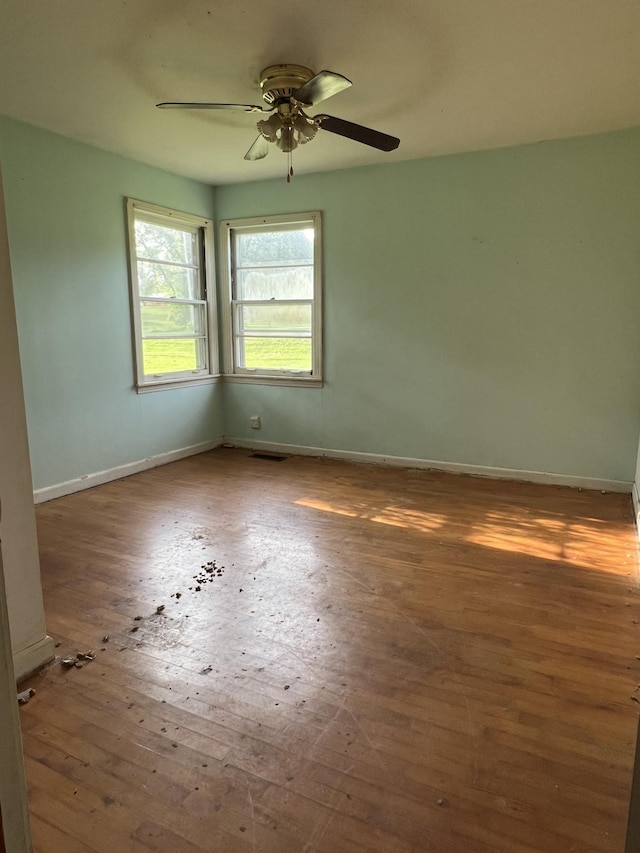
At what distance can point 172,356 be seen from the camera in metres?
5.29

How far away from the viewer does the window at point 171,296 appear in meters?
4.80

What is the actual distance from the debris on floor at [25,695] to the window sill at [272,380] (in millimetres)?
3805

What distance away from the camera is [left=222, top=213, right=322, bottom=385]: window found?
17.3 ft

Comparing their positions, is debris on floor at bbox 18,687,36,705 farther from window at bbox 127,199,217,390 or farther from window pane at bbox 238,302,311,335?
window pane at bbox 238,302,311,335

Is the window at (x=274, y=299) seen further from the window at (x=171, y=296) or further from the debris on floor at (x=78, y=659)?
the debris on floor at (x=78, y=659)

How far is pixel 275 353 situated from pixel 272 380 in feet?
0.94

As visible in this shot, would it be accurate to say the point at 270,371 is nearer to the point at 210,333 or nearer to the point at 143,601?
the point at 210,333

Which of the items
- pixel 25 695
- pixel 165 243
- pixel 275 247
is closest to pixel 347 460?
pixel 275 247

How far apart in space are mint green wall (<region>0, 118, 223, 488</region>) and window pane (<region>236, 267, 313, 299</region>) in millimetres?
1018

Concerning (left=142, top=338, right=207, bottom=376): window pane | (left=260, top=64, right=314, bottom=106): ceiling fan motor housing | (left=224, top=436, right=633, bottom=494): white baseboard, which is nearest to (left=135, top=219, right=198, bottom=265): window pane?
(left=142, top=338, right=207, bottom=376): window pane

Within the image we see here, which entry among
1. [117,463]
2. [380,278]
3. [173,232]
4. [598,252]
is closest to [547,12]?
[598,252]

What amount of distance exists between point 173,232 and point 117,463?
2.31 meters

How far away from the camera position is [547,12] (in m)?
2.44

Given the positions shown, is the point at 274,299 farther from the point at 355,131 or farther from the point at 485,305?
the point at 355,131
